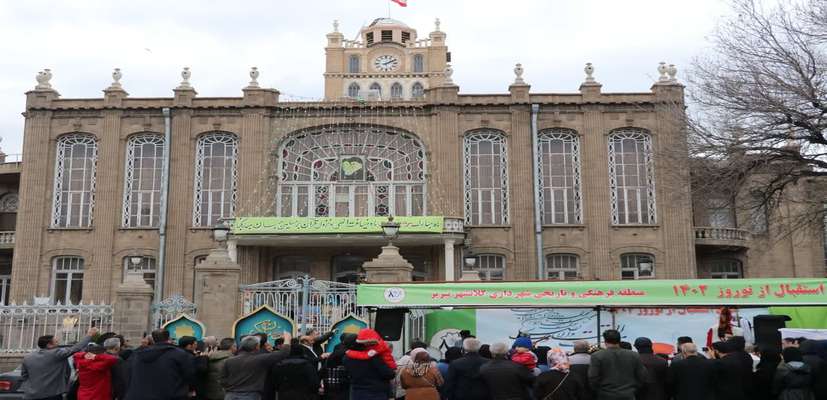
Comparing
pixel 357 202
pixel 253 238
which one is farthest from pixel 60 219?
pixel 357 202

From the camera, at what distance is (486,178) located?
29562mm

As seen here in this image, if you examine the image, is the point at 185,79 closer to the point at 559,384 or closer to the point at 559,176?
the point at 559,176

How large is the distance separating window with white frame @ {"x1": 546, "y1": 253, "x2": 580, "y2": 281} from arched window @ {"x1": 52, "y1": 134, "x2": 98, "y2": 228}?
55.0 ft

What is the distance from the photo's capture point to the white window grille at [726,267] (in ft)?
102

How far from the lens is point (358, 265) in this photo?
29438 millimetres

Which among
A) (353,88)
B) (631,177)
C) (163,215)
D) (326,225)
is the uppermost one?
(353,88)

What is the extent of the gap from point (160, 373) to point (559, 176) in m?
22.6

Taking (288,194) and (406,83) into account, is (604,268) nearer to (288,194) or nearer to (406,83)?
(288,194)

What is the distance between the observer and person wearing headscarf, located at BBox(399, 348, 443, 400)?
854 centimetres

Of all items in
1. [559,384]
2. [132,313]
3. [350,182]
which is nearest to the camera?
[559,384]

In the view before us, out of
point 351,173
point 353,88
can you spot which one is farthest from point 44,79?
point 353,88

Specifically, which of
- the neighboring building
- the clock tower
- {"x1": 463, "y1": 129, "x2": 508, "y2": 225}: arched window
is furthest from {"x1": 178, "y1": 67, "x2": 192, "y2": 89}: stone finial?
the clock tower

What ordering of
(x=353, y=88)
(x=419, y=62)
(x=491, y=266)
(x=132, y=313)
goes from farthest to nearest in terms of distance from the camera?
(x=419, y=62)
(x=353, y=88)
(x=491, y=266)
(x=132, y=313)

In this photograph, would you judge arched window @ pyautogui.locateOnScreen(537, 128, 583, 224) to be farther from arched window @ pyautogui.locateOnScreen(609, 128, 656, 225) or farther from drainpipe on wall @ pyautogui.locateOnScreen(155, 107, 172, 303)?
drainpipe on wall @ pyautogui.locateOnScreen(155, 107, 172, 303)
